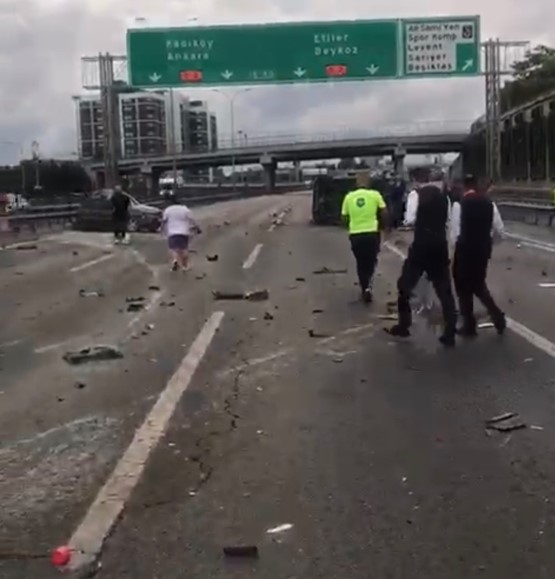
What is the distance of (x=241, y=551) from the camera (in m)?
5.19

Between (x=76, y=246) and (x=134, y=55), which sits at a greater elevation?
A: (x=134, y=55)

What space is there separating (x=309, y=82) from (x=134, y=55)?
268 inches

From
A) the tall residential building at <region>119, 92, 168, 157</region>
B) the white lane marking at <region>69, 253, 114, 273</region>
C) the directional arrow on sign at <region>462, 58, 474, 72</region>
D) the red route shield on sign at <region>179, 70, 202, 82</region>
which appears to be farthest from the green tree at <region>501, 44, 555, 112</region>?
the white lane marking at <region>69, 253, 114, 273</region>

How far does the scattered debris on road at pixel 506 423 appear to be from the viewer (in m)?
7.75

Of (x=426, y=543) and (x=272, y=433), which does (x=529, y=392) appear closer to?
(x=272, y=433)

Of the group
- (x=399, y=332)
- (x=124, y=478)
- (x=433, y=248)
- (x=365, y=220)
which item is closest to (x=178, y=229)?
(x=365, y=220)

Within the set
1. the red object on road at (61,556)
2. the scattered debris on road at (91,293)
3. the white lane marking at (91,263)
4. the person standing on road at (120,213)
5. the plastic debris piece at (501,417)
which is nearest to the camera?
the red object on road at (61,556)

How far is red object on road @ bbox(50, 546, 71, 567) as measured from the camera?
509 centimetres

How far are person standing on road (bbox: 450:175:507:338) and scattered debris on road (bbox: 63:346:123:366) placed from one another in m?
3.80

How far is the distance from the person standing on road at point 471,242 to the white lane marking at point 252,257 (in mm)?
11854

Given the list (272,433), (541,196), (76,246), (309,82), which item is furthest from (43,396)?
(541,196)

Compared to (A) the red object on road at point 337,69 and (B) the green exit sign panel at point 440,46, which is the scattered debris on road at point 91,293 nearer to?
(A) the red object on road at point 337,69

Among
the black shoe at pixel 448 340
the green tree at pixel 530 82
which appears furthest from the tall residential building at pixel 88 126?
the black shoe at pixel 448 340

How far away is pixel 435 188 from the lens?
11.8m
